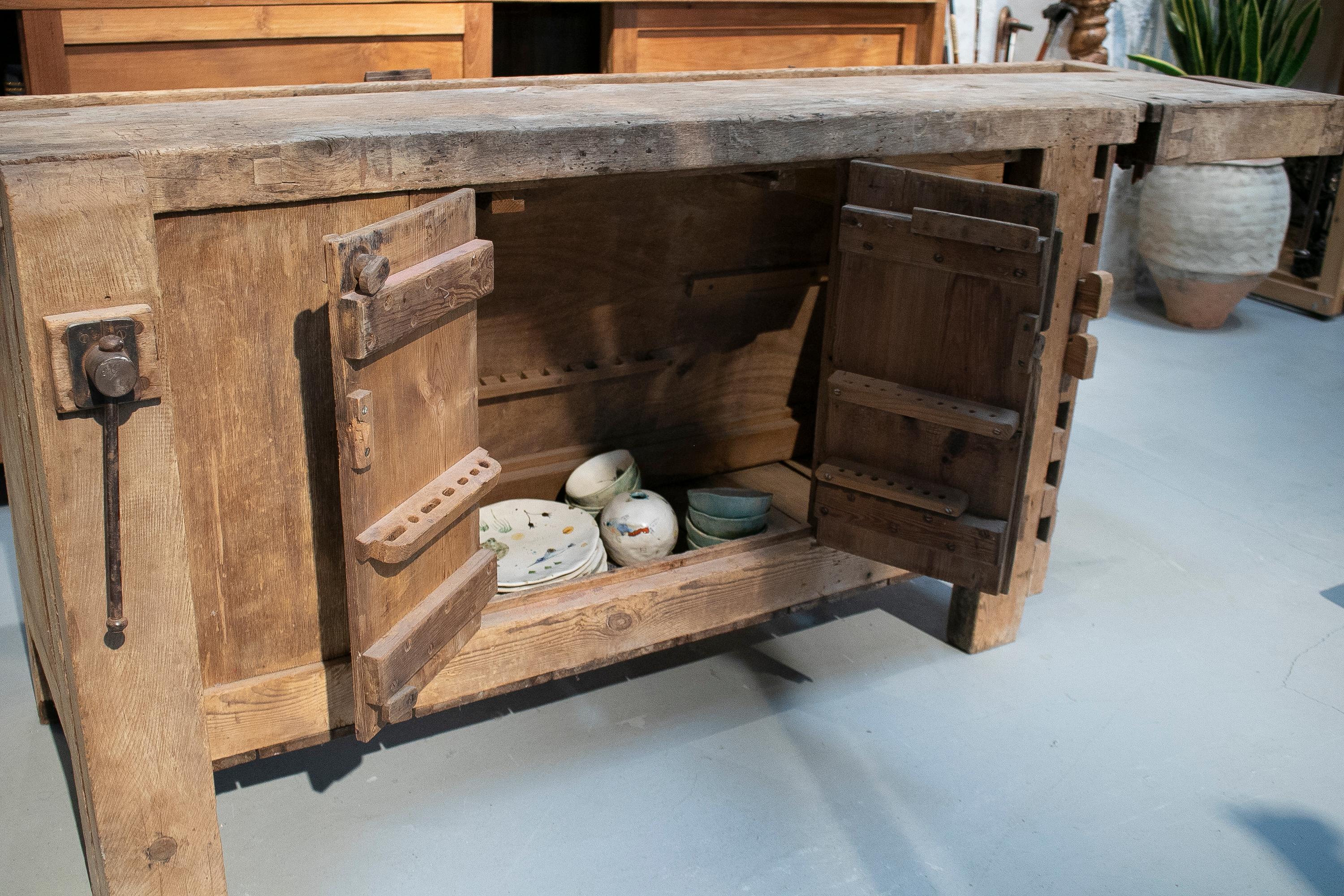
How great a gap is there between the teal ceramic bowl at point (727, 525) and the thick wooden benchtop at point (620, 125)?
1.02 m

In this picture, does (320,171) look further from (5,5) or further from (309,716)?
(5,5)

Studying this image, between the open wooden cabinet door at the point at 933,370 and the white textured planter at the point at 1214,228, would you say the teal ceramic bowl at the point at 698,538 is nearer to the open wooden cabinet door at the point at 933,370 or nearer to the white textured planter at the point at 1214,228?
the open wooden cabinet door at the point at 933,370

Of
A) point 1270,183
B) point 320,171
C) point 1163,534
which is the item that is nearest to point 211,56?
point 320,171

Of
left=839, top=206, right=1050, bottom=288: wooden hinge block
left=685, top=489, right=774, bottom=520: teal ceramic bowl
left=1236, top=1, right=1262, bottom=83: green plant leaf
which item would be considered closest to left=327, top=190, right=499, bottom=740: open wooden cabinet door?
left=839, top=206, right=1050, bottom=288: wooden hinge block

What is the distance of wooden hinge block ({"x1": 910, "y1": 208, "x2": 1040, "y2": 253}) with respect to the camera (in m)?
2.36

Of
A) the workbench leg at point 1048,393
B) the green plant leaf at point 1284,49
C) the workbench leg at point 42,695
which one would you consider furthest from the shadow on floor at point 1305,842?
the green plant leaf at point 1284,49

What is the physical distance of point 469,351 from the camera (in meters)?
2.16

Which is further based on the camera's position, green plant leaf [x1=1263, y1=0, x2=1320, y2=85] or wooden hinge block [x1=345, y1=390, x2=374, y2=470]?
green plant leaf [x1=1263, y1=0, x2=1320, y2=85]

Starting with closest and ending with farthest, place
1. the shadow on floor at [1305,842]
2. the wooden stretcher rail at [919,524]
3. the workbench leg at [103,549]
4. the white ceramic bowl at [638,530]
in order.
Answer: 1. the workbench leg at [103,549]
2. the shadow on floor at [1305,842]
3. the wooden stretcher rail at [919,524]
4. the white ceramic bowl at [638,530]

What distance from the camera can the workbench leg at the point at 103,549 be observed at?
1.70 m

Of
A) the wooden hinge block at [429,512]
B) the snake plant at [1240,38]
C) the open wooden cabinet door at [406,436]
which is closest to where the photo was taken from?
the open wooden cabinet door at [406,436]

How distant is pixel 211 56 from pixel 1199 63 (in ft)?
15.1

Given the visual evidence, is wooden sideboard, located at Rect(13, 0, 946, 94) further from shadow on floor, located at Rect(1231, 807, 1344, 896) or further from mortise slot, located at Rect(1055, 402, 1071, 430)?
shadow on floor, located at Rect(1231, 807, 1344, 896)

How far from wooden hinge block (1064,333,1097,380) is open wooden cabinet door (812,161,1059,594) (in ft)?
1.12
